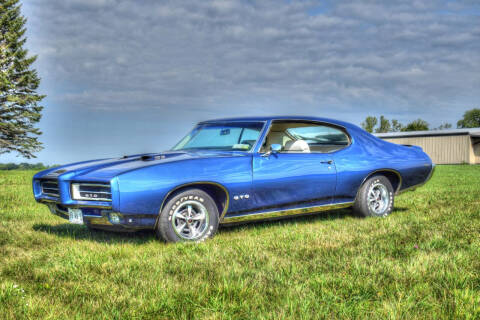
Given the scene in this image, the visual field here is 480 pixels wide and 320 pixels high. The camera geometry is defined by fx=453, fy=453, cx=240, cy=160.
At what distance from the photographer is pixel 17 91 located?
35375mm

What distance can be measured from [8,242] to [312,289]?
3.81 m

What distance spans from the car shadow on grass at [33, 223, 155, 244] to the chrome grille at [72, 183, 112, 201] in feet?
2.44

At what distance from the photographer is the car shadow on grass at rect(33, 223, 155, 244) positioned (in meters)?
5.34

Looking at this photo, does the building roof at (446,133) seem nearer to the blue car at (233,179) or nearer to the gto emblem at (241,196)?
the blue car at (233,179)

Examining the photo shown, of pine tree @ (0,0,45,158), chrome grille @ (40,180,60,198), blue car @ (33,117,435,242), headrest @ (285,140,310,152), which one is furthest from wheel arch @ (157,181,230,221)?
pine tree @ (0,0,45,158)

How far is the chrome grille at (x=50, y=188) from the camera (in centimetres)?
519

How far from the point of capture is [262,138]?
562cm

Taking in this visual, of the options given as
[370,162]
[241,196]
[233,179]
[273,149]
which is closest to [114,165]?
[233,179]

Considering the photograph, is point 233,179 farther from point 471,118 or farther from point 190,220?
point 471,118

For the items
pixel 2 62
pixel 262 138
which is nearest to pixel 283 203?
pixel 262 138

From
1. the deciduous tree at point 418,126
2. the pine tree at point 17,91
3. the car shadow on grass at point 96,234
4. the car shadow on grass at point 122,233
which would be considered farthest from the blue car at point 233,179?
the deciduous tree at point 418,126

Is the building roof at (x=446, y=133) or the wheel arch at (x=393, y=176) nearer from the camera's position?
the wheel arch at (x=393, y=176)

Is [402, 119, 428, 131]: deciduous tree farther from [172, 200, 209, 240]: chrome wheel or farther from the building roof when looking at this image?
[172, 200, 209, 240]: chrome wheel

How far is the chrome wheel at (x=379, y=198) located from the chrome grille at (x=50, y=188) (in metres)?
4.31
